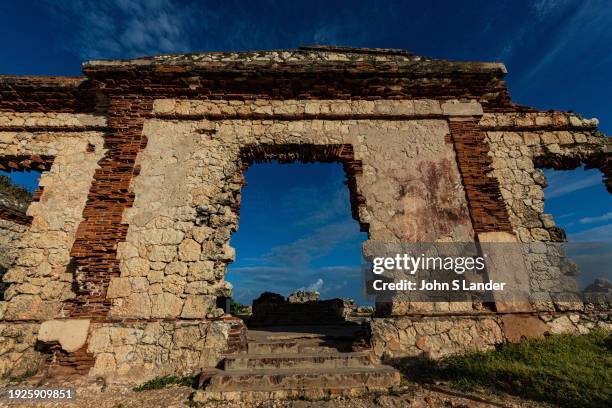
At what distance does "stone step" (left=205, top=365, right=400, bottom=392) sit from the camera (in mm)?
3447

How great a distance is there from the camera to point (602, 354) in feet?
12.8

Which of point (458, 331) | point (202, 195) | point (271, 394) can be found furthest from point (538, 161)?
point (202, 195)

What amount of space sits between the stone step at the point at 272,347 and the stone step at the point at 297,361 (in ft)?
0.93

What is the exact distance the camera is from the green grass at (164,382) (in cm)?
381

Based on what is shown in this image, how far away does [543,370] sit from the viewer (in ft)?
11.5

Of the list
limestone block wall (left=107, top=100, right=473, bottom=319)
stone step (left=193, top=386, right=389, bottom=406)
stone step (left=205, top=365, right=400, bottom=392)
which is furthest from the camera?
limestone block wall (left=107, top=100, right=473, bottom=319)

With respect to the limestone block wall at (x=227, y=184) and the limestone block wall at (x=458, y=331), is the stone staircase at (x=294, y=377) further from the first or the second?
the limestone block wall at (x=227, y=184)

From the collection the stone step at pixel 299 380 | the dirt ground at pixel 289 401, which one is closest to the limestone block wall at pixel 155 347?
the dirt ground at pixel 289 401

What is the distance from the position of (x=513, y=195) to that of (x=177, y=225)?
615cm

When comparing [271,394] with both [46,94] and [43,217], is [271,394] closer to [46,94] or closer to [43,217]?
[43,217]

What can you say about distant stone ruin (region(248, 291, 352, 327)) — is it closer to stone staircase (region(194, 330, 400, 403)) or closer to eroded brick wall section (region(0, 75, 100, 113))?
stone staircase (region(194, 330, 400, 403))

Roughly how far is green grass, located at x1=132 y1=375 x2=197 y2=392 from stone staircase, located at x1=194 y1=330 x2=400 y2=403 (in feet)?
0.99

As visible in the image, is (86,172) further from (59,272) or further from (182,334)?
(182,334)

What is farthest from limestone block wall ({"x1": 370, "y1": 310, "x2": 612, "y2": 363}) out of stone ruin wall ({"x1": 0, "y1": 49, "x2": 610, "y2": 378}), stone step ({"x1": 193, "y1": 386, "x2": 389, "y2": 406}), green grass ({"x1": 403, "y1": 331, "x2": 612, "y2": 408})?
stone step ({"x1": 193, "y1": 386, "x2": 389, "y2": 406})
